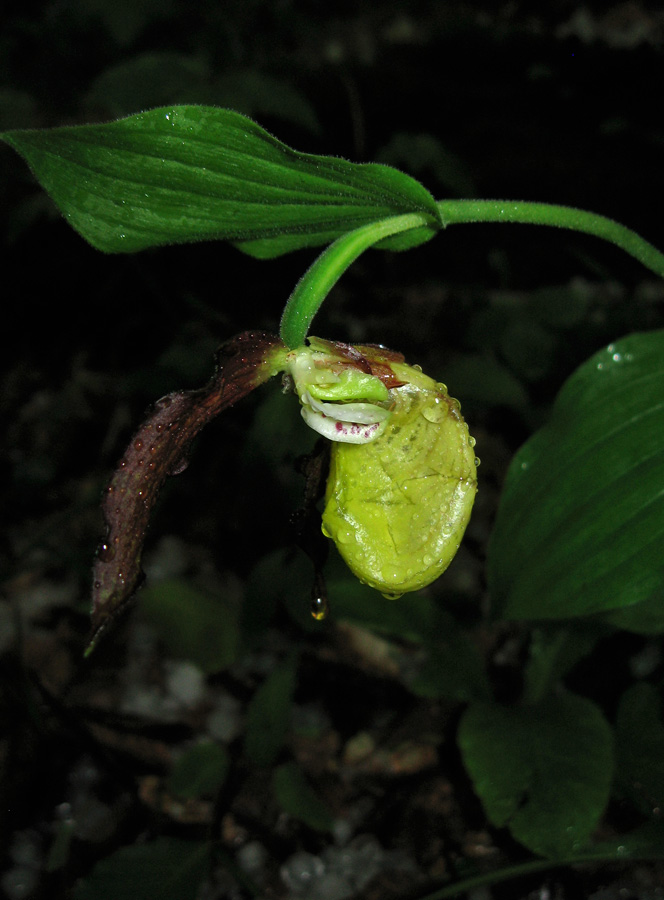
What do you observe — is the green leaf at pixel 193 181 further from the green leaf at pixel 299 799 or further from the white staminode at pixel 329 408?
the green leaf at pixel 299 799

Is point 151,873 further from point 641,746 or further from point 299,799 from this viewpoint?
point 641,746

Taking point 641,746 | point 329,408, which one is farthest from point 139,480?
point 641,746

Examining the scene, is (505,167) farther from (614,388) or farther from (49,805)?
(49,805)

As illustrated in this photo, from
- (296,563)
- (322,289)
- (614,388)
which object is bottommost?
(296,563)

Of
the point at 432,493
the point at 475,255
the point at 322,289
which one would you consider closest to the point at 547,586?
the point at 432,493

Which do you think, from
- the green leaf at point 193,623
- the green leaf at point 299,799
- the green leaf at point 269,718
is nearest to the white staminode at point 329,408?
the green leaf at point 269,718

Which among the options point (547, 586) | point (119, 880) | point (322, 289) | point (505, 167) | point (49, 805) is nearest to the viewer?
point (322, 289)
